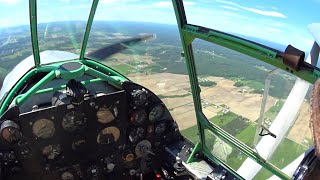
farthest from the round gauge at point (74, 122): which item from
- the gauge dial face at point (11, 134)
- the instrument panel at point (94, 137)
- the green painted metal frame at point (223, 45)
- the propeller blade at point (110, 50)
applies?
the green painted metal frame at point (223, 45)

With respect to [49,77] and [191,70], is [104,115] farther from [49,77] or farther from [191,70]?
[191,70]

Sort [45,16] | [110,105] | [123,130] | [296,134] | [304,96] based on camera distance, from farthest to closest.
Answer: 1. [123,130]
2. [110,105]
3. [45,16]
4. [296,134]
5. [304,96]

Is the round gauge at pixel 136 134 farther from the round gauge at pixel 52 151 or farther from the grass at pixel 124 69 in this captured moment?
the round gauge at pixel 52 151

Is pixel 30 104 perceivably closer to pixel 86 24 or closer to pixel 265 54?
pixel 86 24

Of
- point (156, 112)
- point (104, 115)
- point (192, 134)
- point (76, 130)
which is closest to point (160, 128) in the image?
point (156, 112)

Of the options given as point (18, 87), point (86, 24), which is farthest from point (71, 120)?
point (86, 24)

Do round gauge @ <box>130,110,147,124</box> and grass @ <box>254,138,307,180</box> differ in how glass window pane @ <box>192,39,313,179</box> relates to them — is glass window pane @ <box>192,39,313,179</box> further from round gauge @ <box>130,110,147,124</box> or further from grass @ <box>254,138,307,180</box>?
round gauge @ <box>130,110,147,124</box>
